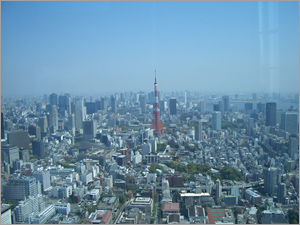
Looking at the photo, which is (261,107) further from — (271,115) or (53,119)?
(53,119)

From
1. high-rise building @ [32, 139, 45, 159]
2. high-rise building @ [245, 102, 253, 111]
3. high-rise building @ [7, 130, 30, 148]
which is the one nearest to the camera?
high-rise building @ [7, 130, 30, 148]

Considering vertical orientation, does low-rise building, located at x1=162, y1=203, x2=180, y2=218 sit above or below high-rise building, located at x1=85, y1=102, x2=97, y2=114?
below

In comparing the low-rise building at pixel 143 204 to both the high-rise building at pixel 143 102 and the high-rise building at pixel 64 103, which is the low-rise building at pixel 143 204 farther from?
the high-rise building at pixel 143 102

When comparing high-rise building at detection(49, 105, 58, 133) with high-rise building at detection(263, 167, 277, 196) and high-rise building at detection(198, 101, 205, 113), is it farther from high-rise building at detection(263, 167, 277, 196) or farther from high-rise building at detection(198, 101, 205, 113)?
high-rise building at detection(263, 167, 277, 196)

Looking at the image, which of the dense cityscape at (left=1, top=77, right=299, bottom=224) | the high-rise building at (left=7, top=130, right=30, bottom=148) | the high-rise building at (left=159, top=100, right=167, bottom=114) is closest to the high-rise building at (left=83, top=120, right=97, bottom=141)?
the dense cityscape at (left=1, top=77, right=299, bottom=224)

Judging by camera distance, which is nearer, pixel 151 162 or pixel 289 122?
pixel 289 122

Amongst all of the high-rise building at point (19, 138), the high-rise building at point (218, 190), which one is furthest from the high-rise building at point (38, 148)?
the high-rise building at point (218, 190)

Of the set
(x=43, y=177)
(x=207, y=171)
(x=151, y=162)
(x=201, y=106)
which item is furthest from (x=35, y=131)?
(x=201, y=106)

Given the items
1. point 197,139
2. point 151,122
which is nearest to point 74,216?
point 197,139
